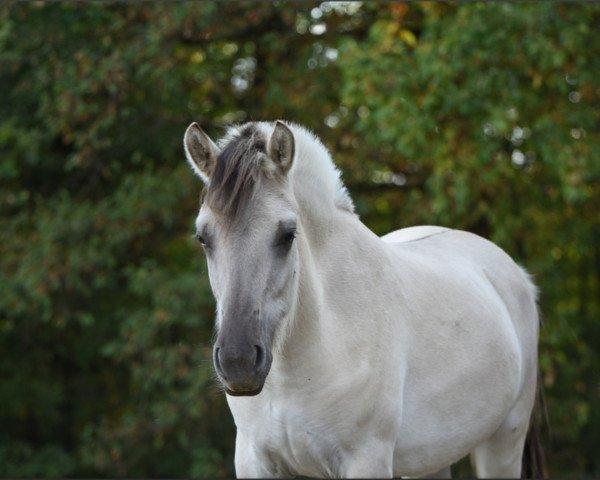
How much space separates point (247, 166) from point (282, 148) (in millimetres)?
173

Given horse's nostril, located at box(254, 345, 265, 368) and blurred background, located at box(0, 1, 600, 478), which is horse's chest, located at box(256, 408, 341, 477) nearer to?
horse's nostril, located at box(254, 345, 265, 368)

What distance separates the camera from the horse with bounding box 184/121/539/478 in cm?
300

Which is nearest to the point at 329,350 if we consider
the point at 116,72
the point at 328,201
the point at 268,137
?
the point at 328,201

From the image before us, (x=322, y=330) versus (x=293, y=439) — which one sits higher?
(x=322, y=330)

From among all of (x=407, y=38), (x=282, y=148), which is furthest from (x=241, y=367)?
(x=407, y=38)

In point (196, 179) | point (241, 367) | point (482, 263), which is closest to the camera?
point (241, 367)

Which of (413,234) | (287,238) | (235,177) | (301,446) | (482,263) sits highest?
(235,177)

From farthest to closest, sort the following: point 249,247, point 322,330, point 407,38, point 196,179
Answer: point 196,179
point 407,38
point 322,330
point 249,247

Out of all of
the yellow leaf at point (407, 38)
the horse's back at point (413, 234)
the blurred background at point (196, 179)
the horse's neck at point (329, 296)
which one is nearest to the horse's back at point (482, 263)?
the horse's back at point (413, 234)

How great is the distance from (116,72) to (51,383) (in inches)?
177

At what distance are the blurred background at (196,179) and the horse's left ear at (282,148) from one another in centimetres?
473

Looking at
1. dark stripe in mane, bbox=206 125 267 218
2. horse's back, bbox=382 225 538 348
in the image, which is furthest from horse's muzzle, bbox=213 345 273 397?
horse's back, bbox=382 225 538 348

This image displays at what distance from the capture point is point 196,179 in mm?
9797

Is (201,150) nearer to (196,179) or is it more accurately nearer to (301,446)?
(301,446)
